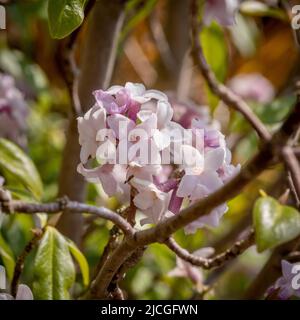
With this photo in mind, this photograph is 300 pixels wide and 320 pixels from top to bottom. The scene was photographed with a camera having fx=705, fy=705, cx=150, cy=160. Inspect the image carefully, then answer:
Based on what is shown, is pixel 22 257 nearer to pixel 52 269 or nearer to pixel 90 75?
pixel 52 269

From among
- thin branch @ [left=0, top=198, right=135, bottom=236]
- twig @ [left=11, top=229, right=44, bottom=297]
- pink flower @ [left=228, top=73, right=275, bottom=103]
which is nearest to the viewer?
thin branch @ [left=0, top=198, right=135, bottom=236]

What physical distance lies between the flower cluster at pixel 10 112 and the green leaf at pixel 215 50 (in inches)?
13.6

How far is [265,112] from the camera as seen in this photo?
1.21 m

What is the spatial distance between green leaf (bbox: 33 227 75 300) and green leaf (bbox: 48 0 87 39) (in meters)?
0.24

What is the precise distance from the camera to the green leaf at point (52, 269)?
829 mm

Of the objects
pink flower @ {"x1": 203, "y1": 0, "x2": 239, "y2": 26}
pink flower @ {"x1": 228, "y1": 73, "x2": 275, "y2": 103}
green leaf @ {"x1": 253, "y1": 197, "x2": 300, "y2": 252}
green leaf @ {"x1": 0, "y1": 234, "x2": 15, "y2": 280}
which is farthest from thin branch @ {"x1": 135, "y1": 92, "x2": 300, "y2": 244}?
pink flower @ {"x1": 228, "y1": 73, "x2": 275, "y2": 103}

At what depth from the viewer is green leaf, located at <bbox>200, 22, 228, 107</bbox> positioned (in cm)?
127

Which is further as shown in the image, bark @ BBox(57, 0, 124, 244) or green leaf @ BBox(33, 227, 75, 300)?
bark @ BBox(57, 0, 124, 244)

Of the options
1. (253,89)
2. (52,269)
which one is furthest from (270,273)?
(253,89)

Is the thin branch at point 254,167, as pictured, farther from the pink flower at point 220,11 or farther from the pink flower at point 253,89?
the pink flower at point 253,89

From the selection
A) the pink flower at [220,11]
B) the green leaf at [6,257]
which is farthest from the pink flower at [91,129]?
the pink flower at [220,11]

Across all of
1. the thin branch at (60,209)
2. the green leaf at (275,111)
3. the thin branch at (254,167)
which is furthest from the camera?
the green leaf at (275,111)

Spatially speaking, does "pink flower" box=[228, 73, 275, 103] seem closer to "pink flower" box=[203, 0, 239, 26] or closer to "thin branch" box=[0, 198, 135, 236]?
"pink flower" box=[203, 0, 239, 26]
